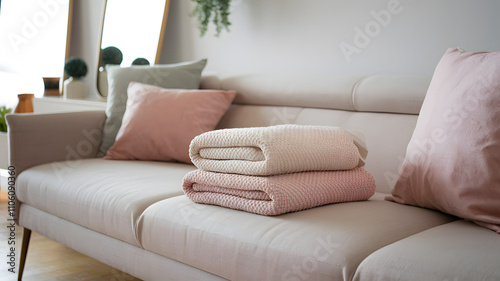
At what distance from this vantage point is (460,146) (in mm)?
1225

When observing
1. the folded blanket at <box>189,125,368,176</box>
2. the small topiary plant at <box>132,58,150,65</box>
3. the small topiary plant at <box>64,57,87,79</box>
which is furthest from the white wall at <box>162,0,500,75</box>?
the folded blanket at <box>189,125,368,176</box>

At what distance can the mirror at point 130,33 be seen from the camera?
10.2ft

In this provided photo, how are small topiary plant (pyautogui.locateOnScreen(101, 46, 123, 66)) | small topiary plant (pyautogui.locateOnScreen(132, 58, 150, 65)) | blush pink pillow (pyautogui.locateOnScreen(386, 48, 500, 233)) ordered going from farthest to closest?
1. small topiary plant (pyautogui.locateOnScreen(101, 46, 123, 66))
2. small topiary plant (pyautogui.locateOnScreen(132, 58, 150, 65))
3. blush pink pillow (pyautogui.locateOnScreen(386, 48, 500, 233))

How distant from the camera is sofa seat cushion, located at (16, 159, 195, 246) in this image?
5.04 ft

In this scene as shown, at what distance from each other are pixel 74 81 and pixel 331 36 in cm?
173

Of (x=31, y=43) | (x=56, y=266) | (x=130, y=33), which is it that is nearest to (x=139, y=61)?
(x=130, y=33)

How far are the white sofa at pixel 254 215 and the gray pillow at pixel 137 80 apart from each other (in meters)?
0.06

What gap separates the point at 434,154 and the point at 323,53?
3.80 ft

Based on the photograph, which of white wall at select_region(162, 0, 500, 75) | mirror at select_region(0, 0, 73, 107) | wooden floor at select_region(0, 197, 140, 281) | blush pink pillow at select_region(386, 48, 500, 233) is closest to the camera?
blush pink pillow at select_region(386, 48, 500, 233)

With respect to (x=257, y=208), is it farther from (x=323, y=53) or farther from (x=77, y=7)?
(x=77, y=7)

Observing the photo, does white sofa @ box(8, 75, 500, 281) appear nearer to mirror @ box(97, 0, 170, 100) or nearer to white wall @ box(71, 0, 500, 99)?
white wall @ box(71, 0, 500, 99)

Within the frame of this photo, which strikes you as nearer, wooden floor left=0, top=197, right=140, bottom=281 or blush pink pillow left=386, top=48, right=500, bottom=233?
blush pink pillow left=386, top=48, right=500, bottom=233

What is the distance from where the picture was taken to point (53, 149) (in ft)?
7.13

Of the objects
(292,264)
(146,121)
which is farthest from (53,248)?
(292,264)
